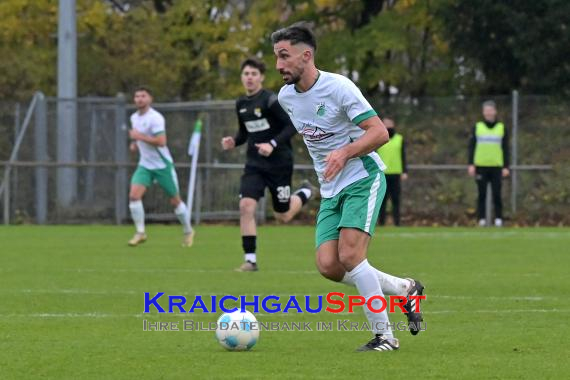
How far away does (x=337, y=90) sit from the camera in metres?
8.51

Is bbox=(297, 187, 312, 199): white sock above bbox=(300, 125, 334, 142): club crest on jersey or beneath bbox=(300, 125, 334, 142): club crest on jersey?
beneath

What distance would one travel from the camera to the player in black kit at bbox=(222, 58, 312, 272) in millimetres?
14625

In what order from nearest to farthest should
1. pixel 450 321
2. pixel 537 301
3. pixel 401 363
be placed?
1. pixel 401 363
2. pixel 450 321
3. pixel 537 301

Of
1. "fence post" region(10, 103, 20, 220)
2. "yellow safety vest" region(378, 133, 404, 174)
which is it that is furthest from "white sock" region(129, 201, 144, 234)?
"fence post" region(10, 103, 20, 220)

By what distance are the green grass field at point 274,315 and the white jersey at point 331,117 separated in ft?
3.53

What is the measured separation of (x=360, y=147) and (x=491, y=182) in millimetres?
17583

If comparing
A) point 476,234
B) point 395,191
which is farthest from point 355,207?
point 395,191

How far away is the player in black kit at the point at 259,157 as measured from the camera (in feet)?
48.0

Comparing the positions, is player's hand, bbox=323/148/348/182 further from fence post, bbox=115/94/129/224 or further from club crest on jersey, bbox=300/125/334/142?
fence post, bbox=115/94/129/224

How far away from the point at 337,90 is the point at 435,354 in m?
1.72

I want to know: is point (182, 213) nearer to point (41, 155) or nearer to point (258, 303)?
point (258, 303)

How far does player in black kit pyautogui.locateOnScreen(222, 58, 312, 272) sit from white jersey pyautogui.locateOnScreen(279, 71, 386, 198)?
575cm

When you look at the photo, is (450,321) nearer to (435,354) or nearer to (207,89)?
(435,354)

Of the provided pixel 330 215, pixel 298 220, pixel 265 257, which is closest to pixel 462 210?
pixel 298 220
